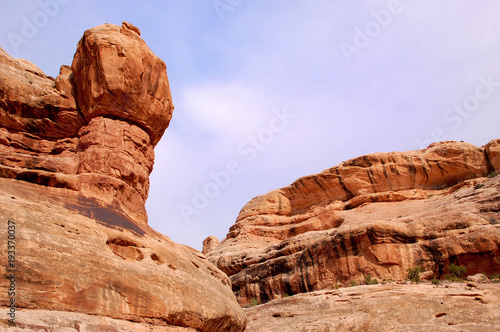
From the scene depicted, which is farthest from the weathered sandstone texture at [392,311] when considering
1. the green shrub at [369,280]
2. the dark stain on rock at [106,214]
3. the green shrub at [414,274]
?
the dark stain on rock at [106,214]

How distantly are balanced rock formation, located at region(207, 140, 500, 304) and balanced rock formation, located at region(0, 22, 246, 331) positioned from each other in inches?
524

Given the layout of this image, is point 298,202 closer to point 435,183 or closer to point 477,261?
point 435,183

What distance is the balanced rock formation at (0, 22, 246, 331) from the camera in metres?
12.1

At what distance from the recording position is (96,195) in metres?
17.3

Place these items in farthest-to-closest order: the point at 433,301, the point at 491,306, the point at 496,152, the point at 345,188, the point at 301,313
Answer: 1. the point at 345,188
2. the point at 496,152
3. the point at 301,313
4. the point at 433,301
5. the point at 491,306

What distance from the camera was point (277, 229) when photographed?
53250 mm

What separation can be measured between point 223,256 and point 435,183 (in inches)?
954

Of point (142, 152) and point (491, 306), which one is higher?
point (142, 152)

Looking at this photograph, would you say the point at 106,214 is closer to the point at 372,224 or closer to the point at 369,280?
the point at 369,280

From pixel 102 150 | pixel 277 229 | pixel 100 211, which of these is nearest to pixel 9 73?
pixel 102 150

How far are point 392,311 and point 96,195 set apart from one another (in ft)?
45.4

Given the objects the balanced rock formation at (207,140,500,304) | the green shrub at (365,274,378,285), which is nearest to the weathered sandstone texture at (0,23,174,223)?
the green shrub at (365,274,378,285)

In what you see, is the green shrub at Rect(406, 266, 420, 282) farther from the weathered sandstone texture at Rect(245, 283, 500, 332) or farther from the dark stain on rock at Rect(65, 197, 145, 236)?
the dark stain on rock at Rect(65, 197, 145, 236)

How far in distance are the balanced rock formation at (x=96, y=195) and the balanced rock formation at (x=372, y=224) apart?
13.3m
